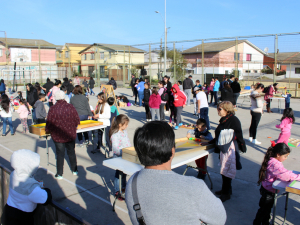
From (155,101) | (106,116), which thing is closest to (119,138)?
(106,116)

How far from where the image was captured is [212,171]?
575 cm

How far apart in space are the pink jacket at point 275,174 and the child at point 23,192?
2.73 m

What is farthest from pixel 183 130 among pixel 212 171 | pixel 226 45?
pixel 226 45

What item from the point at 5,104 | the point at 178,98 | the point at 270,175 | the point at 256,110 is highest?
the point at 178,98

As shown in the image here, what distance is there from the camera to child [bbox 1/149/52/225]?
2.69m

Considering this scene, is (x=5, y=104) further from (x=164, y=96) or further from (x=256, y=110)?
(x=256, y=110)

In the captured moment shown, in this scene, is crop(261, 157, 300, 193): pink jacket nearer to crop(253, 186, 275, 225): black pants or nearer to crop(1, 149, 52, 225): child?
crop(253, 186, 275, 225): black pants

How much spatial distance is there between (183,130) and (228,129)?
5338 millimetres

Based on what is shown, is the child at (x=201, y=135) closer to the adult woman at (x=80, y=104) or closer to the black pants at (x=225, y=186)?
the black pants at (x=225, y=186)

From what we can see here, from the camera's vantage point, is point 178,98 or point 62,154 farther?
point 178,98

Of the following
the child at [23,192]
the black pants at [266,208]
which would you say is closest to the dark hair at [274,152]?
the black pants at [266,208]

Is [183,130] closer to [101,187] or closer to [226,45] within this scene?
[101,187]

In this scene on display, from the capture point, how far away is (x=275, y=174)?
3.42 meters

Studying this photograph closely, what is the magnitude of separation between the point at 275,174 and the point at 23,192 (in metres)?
3.04
